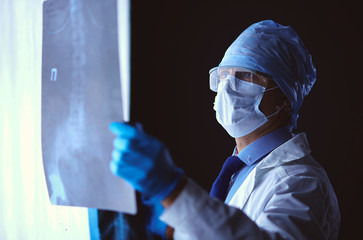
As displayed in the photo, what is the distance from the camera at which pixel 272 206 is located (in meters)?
0.75

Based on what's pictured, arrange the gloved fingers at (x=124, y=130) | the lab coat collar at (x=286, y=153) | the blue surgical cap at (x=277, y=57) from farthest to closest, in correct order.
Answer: the blue surgical cap at (x=277, y=57) < the lab coat collar at (x=286, y=153) < the gloved fingers at (x=124, y=130)

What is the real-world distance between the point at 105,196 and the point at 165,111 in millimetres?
196

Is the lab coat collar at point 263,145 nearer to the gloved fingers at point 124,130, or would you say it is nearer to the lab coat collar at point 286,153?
the lab coat collar at point 286,153

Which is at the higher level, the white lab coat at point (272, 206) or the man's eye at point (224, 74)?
the man's eye at point (224, 74)

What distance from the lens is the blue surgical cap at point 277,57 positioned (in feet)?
3.52

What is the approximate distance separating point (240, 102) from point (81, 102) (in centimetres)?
57

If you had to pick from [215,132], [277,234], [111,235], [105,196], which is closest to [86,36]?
[105,196]

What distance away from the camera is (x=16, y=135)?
0.97 metres

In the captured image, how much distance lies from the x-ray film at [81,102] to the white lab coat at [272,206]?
11 cm

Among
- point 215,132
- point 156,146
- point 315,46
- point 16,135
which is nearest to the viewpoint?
point 156,146

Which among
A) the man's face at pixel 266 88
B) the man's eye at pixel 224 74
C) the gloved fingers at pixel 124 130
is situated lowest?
the gloved fingers at pixel 124 130

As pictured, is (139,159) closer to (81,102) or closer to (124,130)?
(124,130)

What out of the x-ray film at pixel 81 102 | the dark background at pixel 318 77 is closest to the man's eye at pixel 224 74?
the dark background at pixel 318 77

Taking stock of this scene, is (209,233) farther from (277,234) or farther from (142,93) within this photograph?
(142,93)
